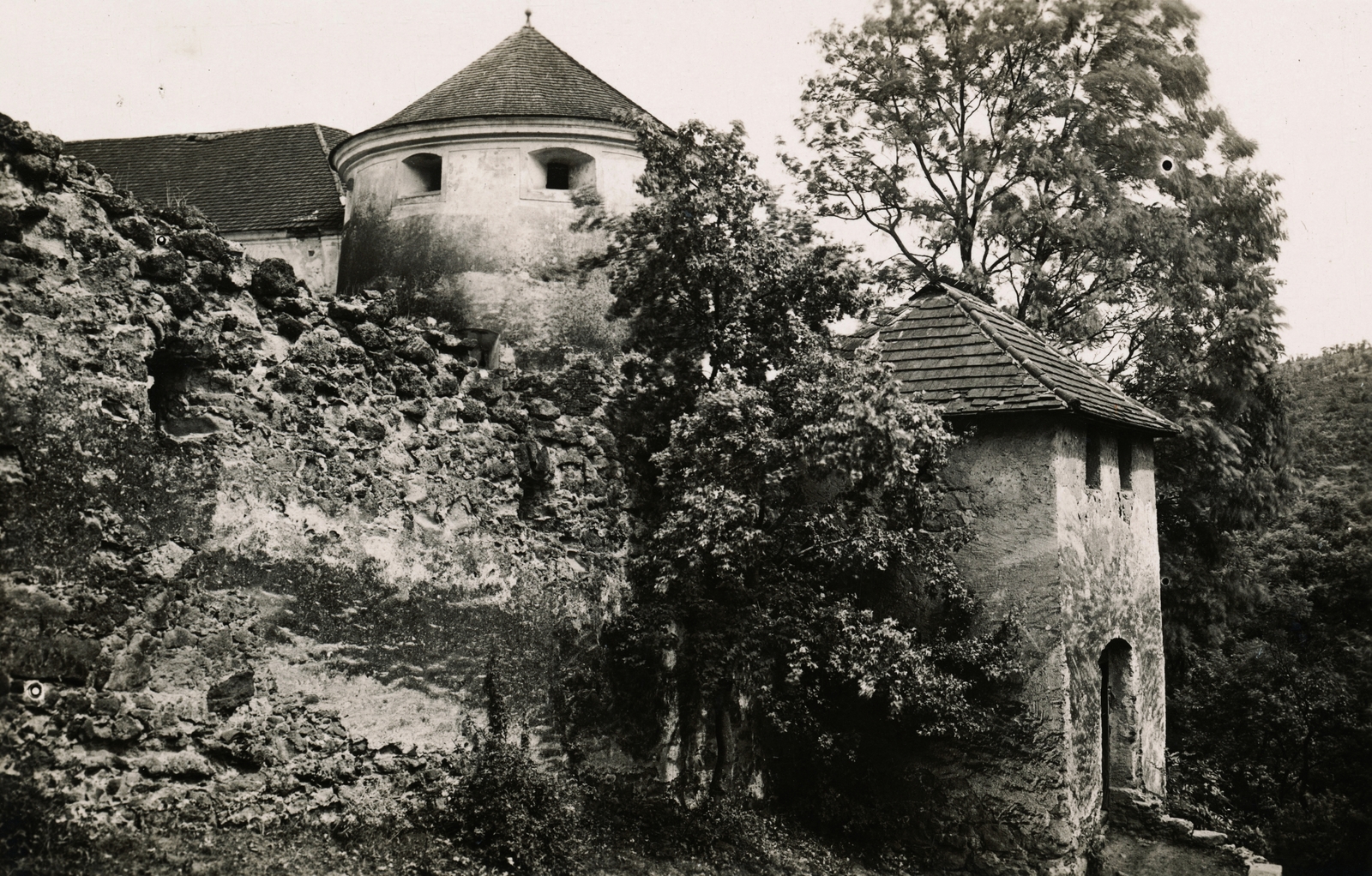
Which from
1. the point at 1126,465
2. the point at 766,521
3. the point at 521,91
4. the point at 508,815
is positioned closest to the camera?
the point at 508,815

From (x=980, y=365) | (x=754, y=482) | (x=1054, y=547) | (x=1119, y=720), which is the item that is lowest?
(x=1119, y=720)

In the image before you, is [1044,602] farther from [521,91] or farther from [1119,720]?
[521,91]

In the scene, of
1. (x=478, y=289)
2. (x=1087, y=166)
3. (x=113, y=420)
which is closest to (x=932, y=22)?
(x=1087, y=166)

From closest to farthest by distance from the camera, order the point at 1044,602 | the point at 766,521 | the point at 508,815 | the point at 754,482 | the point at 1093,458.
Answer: the point at 508,815 < the point at 754,482 < the point at 766,521 < the point at 1044,602 < the point at 1093,458

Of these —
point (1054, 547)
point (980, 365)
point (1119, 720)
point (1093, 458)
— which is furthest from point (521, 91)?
point (1119, 720)

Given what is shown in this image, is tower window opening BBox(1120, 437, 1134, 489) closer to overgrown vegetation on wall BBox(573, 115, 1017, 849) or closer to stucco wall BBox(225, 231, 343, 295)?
overgrown vegetation on wall BBox(573, 115, 1017, 849)

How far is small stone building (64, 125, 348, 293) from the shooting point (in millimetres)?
20750

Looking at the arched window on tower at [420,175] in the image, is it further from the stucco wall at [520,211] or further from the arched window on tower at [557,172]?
the arched window on tower at [557,172]

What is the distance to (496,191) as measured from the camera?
16.7 meters

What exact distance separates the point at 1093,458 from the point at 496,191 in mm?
8937

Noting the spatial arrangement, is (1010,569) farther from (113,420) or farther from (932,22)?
(932,22)

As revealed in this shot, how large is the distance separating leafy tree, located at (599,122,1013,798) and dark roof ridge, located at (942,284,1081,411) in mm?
1668

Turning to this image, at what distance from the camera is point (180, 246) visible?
7.95 meters

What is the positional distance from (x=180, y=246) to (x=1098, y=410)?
9.17 m
